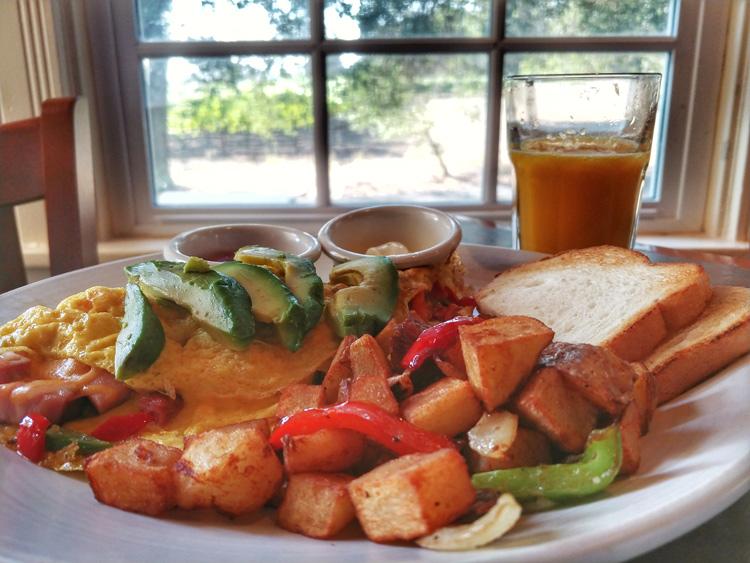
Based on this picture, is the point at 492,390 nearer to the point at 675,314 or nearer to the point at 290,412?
the point at 290,412

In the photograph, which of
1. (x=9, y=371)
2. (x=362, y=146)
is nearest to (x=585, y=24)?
(x=362, y=146)

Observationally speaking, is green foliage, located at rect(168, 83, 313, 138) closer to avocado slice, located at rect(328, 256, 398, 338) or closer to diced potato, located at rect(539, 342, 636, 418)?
avocado slice, located at rect(328, 256, 398, 338)

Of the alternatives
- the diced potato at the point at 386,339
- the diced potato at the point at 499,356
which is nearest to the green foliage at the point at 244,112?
the diced potato at the point at 386,339

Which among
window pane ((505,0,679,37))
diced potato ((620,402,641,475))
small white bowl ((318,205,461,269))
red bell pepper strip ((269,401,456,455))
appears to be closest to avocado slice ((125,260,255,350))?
red bell pepper strip ((269,401,456,455))

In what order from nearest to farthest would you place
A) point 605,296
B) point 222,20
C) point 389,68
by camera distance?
point 605,296, point 222,20, point 389,68

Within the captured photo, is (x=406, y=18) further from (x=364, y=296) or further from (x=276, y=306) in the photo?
(x=276, y=306)

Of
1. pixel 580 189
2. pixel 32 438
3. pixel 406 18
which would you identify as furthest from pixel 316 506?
pixel 406 18
